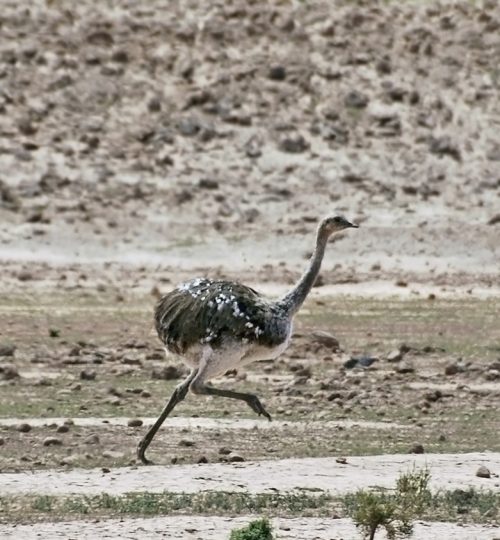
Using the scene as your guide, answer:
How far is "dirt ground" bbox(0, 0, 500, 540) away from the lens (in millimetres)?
16047

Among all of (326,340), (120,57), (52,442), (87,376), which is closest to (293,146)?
(120,57)

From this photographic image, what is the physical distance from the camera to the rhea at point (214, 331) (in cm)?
1473

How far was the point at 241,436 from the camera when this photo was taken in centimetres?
1602

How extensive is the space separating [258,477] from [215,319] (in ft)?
4.12

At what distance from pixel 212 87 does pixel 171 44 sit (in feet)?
5.68

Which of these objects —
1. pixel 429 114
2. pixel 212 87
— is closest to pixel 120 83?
pixel 212 87

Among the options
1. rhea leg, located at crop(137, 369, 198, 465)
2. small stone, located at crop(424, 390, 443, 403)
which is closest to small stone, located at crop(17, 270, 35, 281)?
small stone, located at crop(424, 390, 443, 403)

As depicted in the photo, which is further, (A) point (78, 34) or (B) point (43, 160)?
(A) point (78, 34)

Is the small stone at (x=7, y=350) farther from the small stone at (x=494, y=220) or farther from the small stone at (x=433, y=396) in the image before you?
the small stone at (x=494, y=220)

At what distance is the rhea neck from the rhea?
6.6 inches

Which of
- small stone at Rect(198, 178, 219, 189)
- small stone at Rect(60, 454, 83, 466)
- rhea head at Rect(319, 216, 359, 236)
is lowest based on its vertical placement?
small stone at Rect(198, 178, 219, 189)

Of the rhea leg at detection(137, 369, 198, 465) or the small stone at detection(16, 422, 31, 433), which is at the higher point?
the rhea leg at detection(137, 369, 198, 465)

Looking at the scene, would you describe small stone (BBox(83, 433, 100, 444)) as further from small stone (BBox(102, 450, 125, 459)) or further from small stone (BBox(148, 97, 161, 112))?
small stone (BBox(148, 97, 161, 112))

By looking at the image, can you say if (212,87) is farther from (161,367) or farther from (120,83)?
(161,367)
